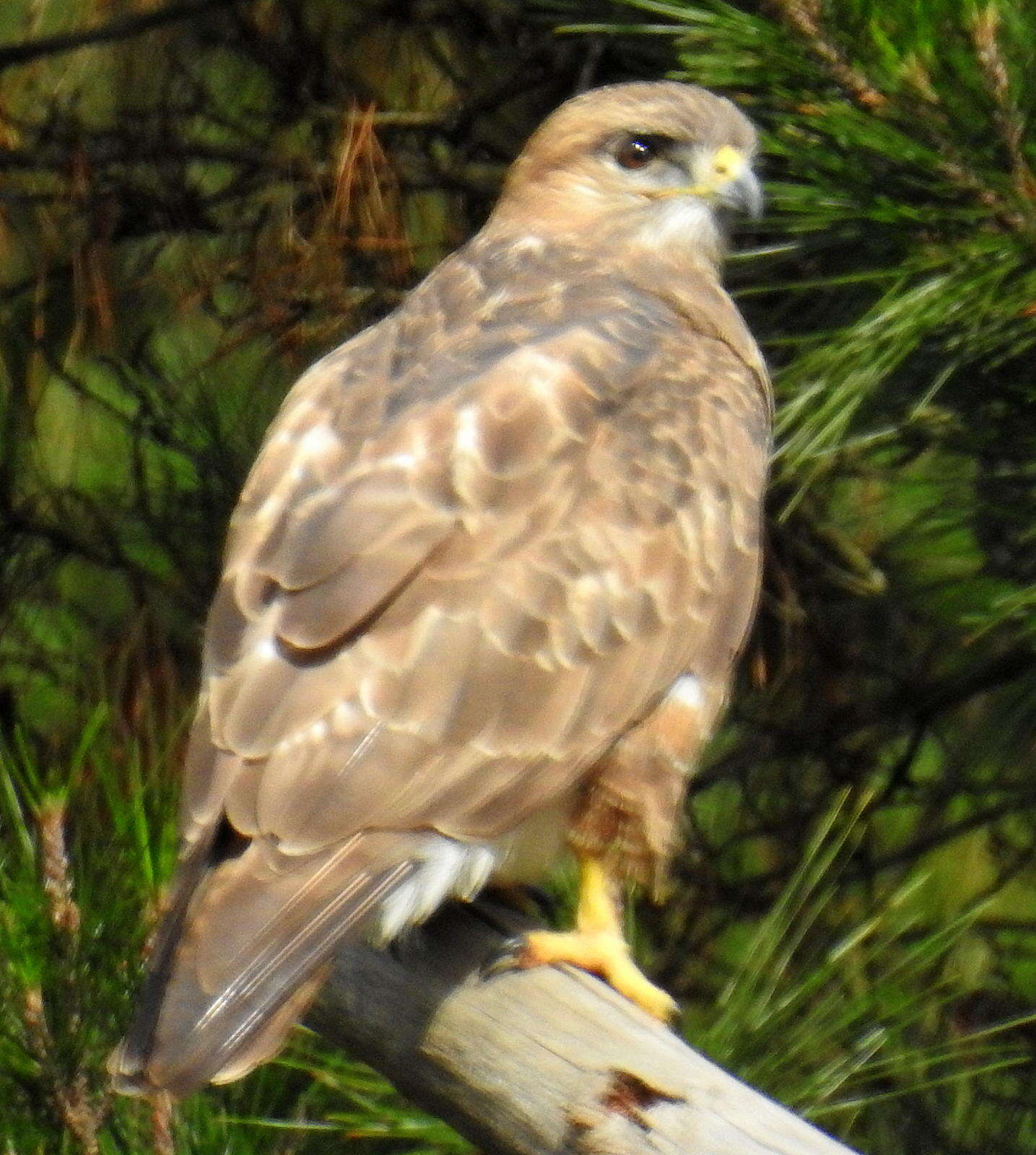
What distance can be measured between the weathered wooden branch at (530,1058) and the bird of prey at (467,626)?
0.08 m

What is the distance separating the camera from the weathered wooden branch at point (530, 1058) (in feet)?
6.19

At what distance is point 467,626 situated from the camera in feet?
7.30

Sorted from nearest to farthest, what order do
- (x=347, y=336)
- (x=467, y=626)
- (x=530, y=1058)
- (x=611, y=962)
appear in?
1. (x=530, y=1058)
2. (x=467, y=626)
3. (x=611, y=962)
4. (x=347, y=336)

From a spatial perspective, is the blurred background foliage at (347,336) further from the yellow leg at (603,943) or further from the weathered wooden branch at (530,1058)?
the weathered wooden branch at (530,1058)

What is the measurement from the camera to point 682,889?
3.16 m

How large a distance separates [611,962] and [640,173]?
1153mm

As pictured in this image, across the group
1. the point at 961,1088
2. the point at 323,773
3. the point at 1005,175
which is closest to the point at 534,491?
the point at 323,773

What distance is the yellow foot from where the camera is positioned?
2453mm

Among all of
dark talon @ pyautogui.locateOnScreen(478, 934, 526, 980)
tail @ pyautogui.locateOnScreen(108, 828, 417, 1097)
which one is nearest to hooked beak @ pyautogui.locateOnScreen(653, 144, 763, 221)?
dark talon @ pyautogui.locateOnScreen(478, 934, 526, 980)

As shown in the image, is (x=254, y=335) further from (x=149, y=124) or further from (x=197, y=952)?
(x=197, y=952)

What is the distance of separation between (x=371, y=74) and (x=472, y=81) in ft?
0.48

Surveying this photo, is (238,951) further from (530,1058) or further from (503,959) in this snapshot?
(503,959)

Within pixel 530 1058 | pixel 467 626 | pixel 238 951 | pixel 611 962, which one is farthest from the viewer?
pixel 611 962

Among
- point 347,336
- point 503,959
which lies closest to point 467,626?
point 503,959
